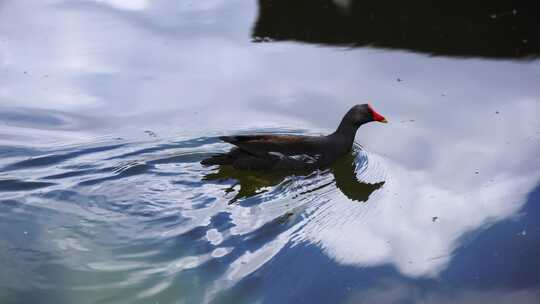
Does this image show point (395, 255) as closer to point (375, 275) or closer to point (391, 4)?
point (375, 275)

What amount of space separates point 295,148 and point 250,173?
380 millimetres

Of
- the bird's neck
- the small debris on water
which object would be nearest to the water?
the small debris on water

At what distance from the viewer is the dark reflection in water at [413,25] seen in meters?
7.56

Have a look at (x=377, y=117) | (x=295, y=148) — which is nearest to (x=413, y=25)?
(x=377, y=117)

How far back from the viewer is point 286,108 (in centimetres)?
686

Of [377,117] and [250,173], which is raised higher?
[377,117]

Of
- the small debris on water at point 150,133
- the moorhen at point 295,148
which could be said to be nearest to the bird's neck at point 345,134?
the moorhen at point 295,148

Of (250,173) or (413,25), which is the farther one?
(413,25)

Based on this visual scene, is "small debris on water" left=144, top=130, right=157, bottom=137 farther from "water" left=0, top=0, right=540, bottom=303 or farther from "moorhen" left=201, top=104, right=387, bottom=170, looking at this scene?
"moorhen" left=201, top=104, right=387, bottom=170

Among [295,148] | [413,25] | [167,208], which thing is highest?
[413,25]

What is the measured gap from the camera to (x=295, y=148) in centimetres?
620

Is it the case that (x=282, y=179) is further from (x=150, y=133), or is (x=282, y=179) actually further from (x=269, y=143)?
(x=150, y=133)

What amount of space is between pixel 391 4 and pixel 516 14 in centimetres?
121

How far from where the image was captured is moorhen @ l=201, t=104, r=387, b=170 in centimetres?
610
